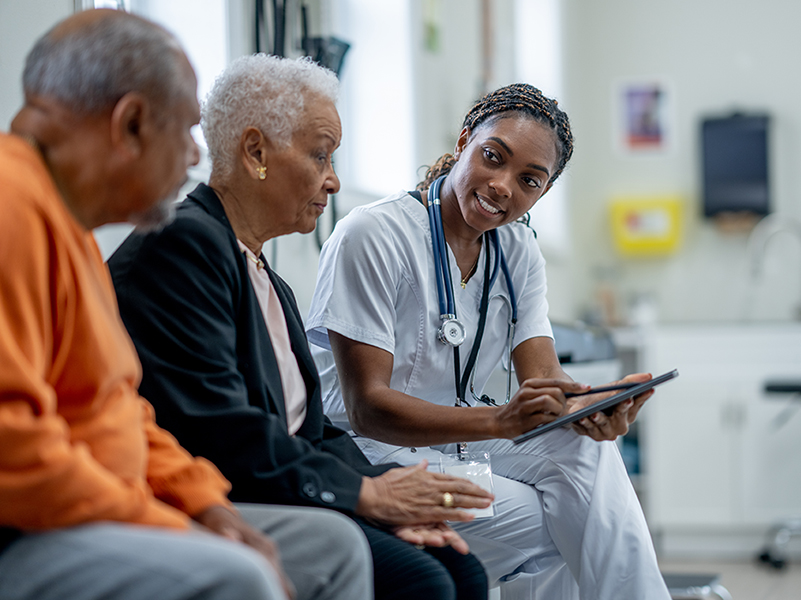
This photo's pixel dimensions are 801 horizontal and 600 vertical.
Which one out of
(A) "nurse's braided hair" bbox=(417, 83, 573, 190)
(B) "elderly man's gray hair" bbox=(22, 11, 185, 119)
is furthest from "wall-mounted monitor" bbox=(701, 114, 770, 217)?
(B) "elderly man's gray hair" bbox=(22, 11, 185, 119)

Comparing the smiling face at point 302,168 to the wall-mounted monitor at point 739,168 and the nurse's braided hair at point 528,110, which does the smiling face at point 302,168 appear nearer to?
the nurse's braided hair at point 528,110

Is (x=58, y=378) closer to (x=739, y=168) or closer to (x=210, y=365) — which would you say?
(x=210, y=365)

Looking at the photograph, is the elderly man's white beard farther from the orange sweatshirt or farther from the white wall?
the white wall

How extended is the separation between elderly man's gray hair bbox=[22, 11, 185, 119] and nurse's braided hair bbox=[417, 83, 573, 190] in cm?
98

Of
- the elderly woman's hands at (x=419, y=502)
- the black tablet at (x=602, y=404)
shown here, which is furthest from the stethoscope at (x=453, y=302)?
the elderly woman's hands at (x=419, y=502)

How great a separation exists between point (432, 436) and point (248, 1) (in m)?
1.15

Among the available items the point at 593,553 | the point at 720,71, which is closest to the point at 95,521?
the point at 593,553

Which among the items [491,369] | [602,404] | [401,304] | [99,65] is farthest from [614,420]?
[99,65]

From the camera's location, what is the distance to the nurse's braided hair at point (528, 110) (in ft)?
5.52

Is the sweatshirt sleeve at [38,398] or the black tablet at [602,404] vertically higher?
the sweatshirt sleeve at [38,398]

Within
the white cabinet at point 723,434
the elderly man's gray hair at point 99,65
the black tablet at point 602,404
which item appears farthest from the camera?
the white cabinet at point 723,434

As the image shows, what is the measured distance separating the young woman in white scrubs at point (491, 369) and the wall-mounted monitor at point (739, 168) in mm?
3234

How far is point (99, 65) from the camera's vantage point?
790 millimetres

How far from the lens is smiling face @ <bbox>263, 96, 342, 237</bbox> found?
4.06 ft
